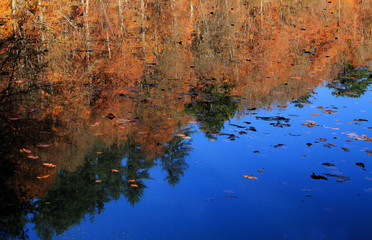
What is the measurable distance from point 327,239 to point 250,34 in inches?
1103

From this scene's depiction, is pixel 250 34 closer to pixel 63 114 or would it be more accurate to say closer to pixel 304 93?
pixel 304 93

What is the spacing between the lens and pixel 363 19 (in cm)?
4103

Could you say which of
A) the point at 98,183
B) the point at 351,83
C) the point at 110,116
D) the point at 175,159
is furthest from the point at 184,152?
the point at 351,83

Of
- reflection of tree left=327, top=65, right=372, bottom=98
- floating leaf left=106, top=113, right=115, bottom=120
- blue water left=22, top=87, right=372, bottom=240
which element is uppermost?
reflection of tree left=327, top=65, right=372, bottom=98

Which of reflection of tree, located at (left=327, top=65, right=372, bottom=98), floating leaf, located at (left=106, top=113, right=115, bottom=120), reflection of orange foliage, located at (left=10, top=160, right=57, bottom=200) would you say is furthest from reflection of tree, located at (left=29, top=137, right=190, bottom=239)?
reflection of tree, located at (left=327, top=65, right=372, bottom=98)

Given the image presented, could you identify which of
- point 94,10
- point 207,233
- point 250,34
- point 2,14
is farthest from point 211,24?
point 207,233

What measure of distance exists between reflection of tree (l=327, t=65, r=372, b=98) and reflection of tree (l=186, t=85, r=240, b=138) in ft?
12.0

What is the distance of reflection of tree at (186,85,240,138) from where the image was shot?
7.84 metres

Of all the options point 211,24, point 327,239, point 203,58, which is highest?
point 211,24

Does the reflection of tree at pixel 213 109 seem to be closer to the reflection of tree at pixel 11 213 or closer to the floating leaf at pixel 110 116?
the floating leaf at pixel 110 116

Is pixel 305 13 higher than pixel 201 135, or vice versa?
pixel 305 13

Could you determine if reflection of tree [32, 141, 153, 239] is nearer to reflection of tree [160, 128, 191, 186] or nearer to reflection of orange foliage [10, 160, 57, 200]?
reflection of orange foliage [10, 160, 57, 200]

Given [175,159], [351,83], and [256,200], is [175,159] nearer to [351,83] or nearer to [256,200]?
[256,200]

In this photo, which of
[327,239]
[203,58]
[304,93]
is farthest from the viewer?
[203,58]
